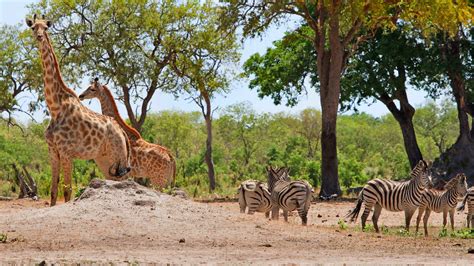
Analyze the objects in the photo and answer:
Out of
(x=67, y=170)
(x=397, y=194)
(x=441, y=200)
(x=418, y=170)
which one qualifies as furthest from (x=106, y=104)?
(x=441, y=200)

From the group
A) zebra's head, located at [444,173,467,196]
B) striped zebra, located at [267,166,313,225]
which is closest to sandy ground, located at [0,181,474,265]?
striped zebra, located at [267,166,313,225]

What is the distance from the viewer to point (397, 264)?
38.8ft

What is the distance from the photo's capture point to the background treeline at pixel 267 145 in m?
45.3

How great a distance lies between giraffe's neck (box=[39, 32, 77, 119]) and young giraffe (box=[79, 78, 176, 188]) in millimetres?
2429

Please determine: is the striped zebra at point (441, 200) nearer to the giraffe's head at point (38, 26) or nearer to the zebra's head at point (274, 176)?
the zebra's head at point (274, 176)

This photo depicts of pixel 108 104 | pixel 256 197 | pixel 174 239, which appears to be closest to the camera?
pixel 174 239

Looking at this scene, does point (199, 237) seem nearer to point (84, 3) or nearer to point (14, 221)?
point (14, 221)

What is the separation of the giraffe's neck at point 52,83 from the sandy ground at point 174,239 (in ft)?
5.88

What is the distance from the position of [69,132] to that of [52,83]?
987 millimetres

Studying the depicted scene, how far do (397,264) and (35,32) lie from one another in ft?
25.1

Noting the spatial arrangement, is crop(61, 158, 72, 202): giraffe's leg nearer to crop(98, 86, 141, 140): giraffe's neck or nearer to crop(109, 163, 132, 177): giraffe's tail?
crop(109, 163, 132, 177): giraffe's tail

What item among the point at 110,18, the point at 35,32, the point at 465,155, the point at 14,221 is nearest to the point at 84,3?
the point at 110,18

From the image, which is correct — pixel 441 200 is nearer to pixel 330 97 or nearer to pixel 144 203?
pixel 144 203

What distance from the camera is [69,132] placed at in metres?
16.6
